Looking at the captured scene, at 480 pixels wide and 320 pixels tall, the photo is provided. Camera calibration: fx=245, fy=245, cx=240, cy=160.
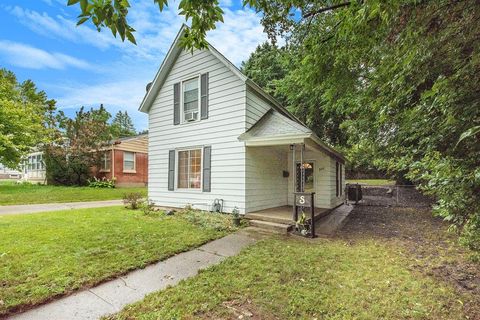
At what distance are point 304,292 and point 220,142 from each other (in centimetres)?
587

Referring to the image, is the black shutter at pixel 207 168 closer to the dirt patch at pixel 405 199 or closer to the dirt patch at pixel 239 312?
the dirt patch at pixel 239 312

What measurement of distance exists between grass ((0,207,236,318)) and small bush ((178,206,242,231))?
0.10 ft

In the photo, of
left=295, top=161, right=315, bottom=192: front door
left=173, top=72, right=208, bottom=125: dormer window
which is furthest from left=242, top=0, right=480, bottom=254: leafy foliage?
left=295, top=161, right=315, bottom=192: front door

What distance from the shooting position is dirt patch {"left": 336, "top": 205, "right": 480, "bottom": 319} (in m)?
3.62

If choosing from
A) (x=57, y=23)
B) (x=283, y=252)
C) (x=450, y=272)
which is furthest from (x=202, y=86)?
(x=450, y=272)

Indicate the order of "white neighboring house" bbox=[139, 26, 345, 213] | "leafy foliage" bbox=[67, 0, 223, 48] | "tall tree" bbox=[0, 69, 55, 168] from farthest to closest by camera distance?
"tall tree" bbox=[0, 69, 55, 168], "white neighboring house" bbox=[139, 26, 345, 213], "leafy foliage" bbox=[67, 0, 223, 48]

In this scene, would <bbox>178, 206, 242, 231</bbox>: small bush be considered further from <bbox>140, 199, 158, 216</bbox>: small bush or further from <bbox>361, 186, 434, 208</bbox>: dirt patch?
<bbox>361, 186, 434, 208</bbox>: dirt patch

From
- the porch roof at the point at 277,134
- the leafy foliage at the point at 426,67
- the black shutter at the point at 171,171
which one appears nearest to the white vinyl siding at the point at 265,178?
the porch roof at the point at 277,134

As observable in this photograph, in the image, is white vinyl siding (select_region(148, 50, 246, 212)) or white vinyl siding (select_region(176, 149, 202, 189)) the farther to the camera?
white vinyl siding (select_region(176, 149, 202, 189))

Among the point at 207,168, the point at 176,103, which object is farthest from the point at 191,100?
the point at 207,168

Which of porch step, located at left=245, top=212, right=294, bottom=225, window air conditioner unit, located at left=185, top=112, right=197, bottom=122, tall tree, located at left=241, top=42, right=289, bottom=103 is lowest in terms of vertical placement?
porch step, located at left=245, top=212, right=294, bottom=225

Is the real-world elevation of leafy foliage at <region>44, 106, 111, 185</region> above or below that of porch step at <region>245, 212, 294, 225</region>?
above

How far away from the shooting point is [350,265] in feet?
14.1

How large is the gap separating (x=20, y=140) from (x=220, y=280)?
63.6ft
